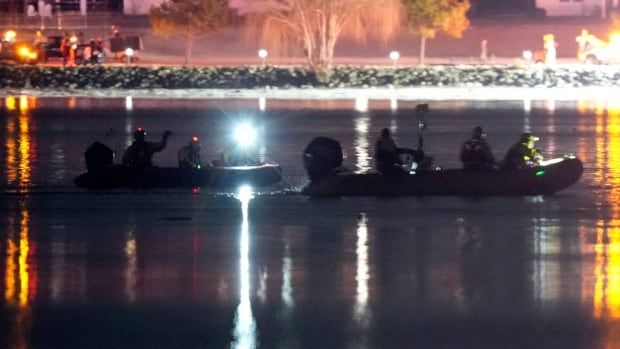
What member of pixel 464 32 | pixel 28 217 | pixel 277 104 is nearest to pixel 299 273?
pixel 28 217

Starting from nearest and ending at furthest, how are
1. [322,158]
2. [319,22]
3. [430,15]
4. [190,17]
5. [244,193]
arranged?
[322,158]
[244,193]
[319,22]
[430,15]
[190,17]

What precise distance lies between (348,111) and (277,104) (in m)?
3.76

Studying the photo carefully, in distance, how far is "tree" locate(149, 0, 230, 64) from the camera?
5947cm

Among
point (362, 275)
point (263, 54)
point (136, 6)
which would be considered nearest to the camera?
point (362, 275)

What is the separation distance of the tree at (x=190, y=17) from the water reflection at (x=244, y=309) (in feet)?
134

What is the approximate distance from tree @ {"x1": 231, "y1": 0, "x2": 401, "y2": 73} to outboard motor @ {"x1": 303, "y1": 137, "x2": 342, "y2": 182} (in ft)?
94.3

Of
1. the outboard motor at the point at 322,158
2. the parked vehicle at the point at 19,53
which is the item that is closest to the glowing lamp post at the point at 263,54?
the parked vehicle at the point at 19,53

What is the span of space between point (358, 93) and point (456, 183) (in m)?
27.6

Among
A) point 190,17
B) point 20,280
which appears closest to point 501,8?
point 190,17

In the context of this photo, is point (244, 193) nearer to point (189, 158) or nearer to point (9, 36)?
point (189, 158)

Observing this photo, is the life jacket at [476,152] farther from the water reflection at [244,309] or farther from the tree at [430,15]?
the tree at [430,15]

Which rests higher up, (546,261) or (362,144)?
(362,144)

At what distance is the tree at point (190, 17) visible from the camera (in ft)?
195

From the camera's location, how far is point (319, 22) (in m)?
52.6
